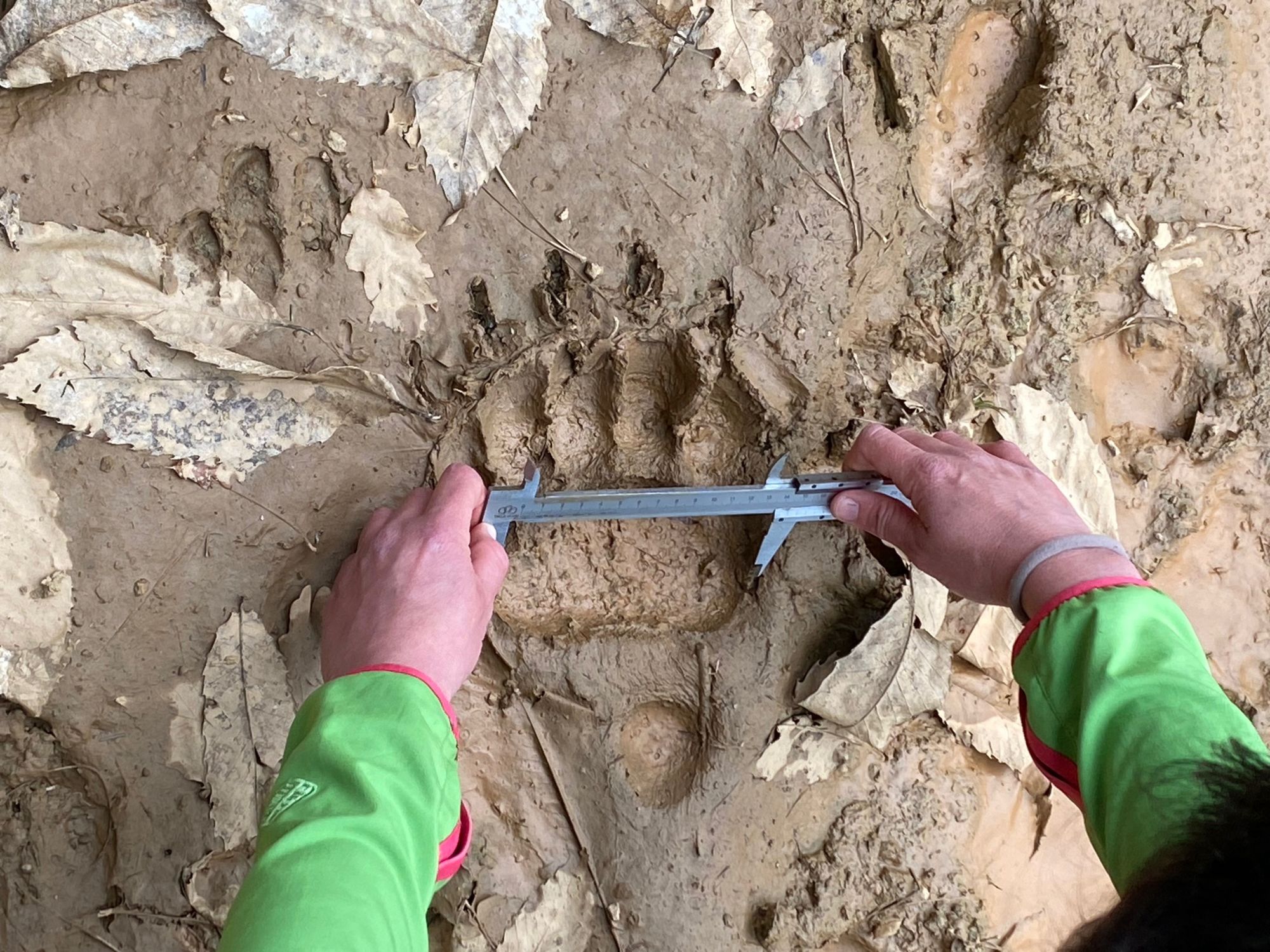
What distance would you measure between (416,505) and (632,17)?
124cm

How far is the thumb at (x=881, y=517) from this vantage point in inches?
74.9

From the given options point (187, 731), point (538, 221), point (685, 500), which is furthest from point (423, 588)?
point (538, 221)

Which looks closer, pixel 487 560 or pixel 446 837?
pixel 446 837

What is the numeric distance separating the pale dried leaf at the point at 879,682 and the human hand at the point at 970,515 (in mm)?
288

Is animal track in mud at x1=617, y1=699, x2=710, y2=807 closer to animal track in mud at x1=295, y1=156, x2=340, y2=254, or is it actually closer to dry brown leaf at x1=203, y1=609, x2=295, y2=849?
dry brown leaf at x1=203, y1=609, x2=295, y2=849

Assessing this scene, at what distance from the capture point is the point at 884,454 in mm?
1925

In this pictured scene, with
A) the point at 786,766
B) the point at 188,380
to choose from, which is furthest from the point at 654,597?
the point at 188,380

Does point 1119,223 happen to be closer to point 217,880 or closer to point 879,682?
point 879,682

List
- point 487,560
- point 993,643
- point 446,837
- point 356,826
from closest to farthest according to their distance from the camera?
point 356,826, point 446,837, point 487,560, point 993,643

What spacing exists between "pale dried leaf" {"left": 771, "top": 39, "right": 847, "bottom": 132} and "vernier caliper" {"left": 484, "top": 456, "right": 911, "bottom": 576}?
0.85 meters

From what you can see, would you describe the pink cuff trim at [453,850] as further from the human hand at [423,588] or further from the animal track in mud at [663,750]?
the animal track in mud at [663,750]

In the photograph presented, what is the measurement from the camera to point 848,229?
7.32 feet

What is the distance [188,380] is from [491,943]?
1.43 meters

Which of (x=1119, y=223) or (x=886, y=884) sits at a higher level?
(x=1119, y=223)
